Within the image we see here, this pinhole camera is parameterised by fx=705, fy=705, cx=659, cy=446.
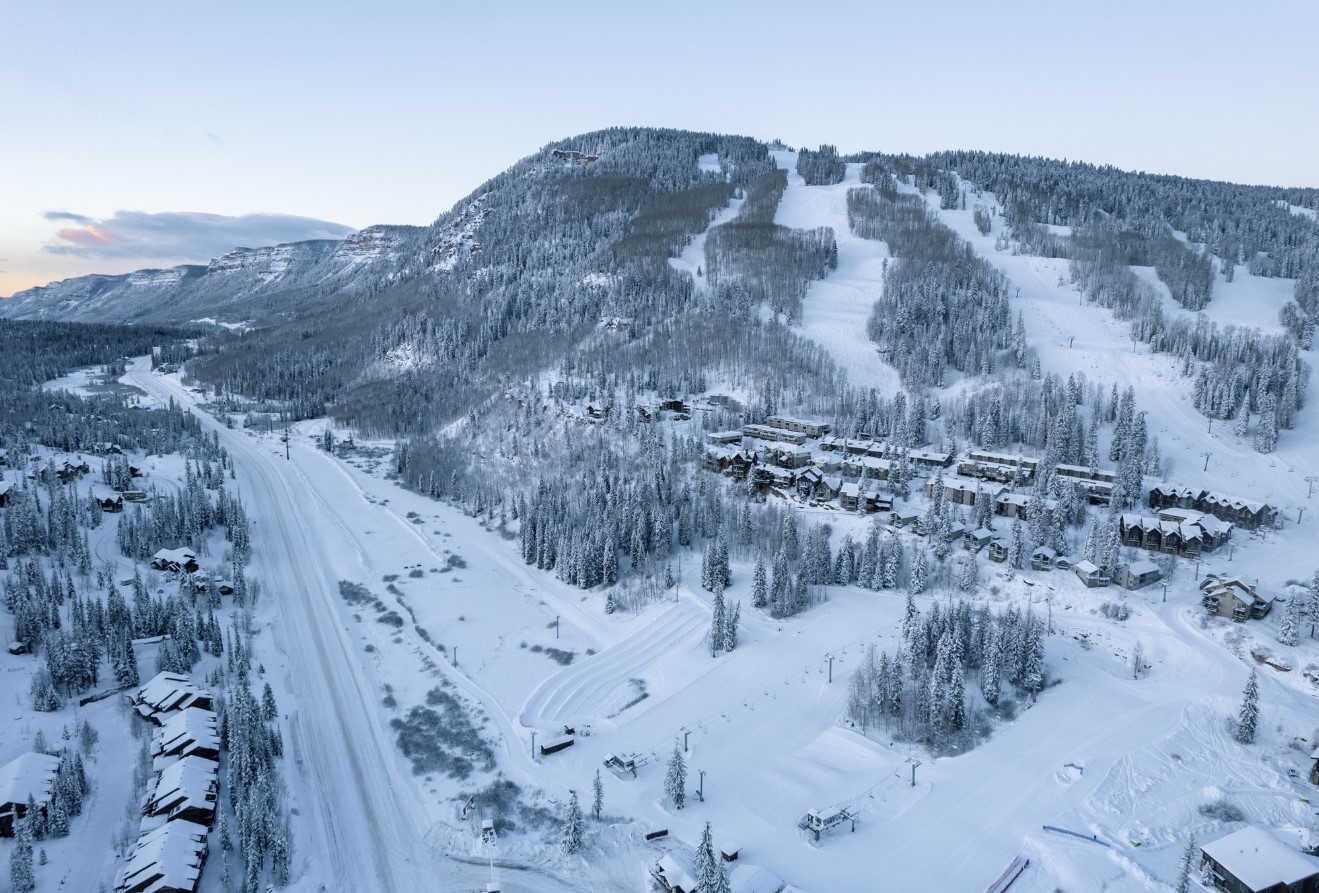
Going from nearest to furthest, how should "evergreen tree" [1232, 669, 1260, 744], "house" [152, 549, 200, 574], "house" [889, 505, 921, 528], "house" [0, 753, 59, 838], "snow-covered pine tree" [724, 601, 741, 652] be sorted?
"house" [0, 753, 59, 838] → "evergreen tree" [1232, 669, 1260, 744] → "snow-covered pine tree" [724, 601, 741, 652] → "house" [152, 549, 200, 574] → "house" [889, 505, 921, 528]

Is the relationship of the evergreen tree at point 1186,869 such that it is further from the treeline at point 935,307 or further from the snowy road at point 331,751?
the treeline at point 935,307

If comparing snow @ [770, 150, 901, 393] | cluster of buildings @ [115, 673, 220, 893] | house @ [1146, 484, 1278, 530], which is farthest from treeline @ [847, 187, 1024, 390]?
cluster of buildings @ [115, 673, 220, 893]

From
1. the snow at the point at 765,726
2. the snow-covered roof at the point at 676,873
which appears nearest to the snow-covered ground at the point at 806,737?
the snow at the point at 765,726

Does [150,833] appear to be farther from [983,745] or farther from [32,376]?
[32,376]

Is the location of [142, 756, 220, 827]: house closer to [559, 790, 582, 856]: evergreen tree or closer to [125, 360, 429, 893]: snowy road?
[125, 360, 429, 893]: snowy road

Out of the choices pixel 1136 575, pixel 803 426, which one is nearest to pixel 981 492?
pixel 1136 575

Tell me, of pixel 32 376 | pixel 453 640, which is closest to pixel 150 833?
pixel 453 640
